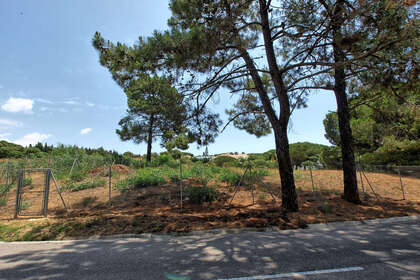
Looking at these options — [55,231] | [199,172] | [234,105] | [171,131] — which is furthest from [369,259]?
[199,172]

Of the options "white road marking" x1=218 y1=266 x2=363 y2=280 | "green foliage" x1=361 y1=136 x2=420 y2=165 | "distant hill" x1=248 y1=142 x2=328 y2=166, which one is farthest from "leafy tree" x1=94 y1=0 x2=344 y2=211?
"distant hill" x1=248 y1=142 x2=328 y2=166

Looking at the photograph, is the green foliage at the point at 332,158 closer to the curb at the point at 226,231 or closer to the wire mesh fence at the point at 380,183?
the wire mesh fence at the point at 380,183

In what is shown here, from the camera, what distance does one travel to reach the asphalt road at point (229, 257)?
283 centimetres

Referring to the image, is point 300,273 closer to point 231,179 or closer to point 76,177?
point 231,179

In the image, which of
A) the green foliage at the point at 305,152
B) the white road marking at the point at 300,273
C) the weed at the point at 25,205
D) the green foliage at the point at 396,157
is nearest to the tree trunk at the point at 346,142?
the white road marking at the point at 300,273

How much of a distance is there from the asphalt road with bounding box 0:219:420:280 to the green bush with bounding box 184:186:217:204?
2557mm

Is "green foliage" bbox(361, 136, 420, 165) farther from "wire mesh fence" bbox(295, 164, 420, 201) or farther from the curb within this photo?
the curb

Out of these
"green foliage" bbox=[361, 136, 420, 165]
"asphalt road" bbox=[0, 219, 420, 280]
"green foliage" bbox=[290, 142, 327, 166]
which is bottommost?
"asphalt road" bbox=[0, 219, 420, 280]

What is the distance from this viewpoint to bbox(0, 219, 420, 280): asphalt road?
2.83 m

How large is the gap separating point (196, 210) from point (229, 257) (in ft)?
11.5

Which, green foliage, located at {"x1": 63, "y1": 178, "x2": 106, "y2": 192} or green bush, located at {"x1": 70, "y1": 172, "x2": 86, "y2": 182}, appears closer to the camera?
green foliage, located at {"x1": 63, "y1": 178, "x2": 106, "y2": 192}

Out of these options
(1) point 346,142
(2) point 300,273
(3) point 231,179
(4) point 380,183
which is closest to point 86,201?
(3) point 231,179

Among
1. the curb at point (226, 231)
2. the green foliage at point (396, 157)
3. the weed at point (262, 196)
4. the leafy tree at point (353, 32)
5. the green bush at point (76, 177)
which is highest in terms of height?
the leafy tree at point (353, 32)

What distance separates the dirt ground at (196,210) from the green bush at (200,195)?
9.2 inches
